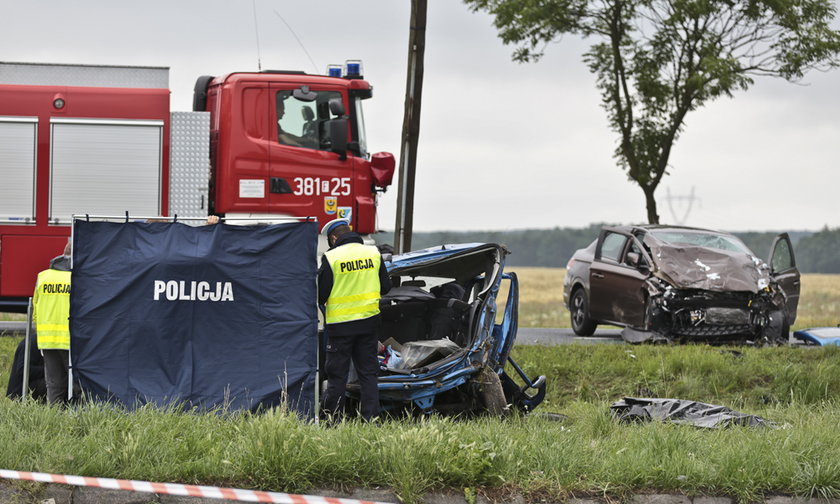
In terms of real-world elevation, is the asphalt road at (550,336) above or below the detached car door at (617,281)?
below

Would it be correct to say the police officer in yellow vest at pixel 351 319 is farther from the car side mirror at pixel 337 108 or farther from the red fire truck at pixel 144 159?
the car side mirror at pixel 337 108

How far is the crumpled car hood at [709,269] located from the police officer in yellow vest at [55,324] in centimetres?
817

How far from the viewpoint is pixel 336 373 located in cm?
877

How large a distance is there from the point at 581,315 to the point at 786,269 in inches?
124

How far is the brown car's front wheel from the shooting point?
16.7 metres

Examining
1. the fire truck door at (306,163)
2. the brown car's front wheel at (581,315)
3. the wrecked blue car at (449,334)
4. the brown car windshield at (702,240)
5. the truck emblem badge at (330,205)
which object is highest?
the fire truck door at (306,163)

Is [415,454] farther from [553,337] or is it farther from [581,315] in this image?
[581,315]

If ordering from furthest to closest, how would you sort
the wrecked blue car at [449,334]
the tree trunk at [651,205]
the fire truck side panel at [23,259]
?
the tree trunk at [651,205] < the fire truck side panel at [23,259] < the wrecked blue car at [449,334]

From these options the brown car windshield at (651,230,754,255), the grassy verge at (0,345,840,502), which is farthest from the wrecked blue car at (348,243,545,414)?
the brown car windshield at (651,230,754,255)

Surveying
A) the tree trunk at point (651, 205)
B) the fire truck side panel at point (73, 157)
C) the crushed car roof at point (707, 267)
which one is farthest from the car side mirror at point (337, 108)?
the tree trunk at point (651, 205)

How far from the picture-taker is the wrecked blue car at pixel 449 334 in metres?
9.03

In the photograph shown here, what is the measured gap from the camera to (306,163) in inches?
555

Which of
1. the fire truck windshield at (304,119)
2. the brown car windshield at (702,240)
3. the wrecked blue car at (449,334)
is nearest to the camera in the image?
the wrecked blue car at (449,334)

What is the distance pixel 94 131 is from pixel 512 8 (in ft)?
33.2
